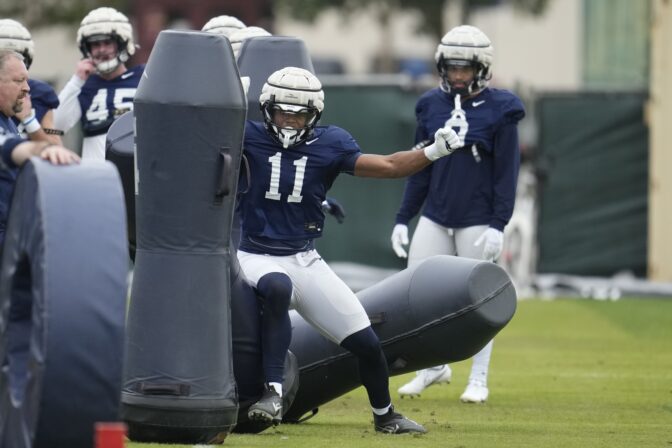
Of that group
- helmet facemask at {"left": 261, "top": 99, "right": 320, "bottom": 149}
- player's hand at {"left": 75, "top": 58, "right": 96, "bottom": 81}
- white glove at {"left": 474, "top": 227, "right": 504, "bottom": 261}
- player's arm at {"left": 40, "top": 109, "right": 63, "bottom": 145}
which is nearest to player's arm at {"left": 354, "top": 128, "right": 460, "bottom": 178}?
helmet facemask at {"left": 261, "top": 99, "right": 320, "bottom": 149}

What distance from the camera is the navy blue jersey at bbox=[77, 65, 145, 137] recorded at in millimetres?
11148

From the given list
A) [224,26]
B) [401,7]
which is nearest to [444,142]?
[224,26]

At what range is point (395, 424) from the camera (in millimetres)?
8406

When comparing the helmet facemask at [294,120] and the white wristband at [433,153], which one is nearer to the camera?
the white wristband at [433,153]

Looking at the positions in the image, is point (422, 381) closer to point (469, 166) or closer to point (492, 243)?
point (492, 243)

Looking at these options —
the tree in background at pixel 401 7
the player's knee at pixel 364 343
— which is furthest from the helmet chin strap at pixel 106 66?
the tree in background at pixel 401 7

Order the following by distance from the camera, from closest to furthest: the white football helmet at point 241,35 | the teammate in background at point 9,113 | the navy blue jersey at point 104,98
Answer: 1. the teammate in background at point 9,113
2. the white football helmet at point 241,35
3. the navy blue jersey at point 104,98

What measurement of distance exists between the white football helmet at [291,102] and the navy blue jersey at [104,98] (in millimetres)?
3029

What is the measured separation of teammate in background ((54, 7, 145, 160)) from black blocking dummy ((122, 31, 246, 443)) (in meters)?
3.42

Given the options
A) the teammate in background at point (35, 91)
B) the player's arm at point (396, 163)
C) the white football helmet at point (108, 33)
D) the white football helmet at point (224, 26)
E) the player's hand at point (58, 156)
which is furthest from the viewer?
the white football helmet at point (108, 33)

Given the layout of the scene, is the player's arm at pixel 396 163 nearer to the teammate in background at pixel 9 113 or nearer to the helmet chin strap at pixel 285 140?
the helmet chin strap at pixel 285 140

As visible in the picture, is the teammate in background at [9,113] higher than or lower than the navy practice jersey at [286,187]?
higher

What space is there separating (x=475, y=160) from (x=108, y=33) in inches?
103

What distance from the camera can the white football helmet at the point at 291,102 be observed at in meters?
8.19
